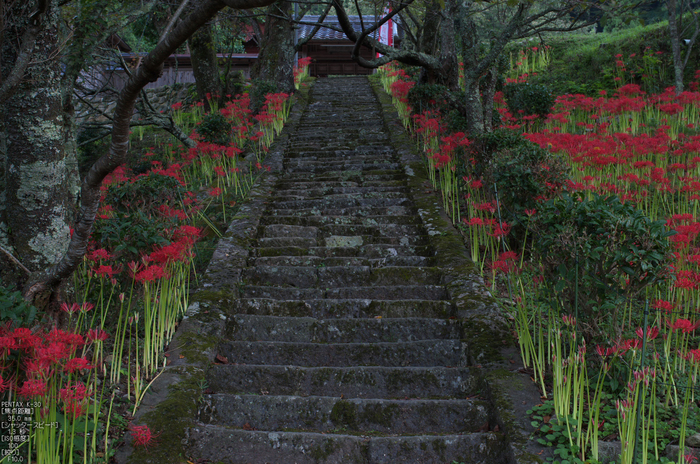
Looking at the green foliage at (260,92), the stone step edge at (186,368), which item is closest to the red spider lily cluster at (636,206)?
the stone step edge at (186,368)

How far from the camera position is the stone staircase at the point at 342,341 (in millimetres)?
→ 2824

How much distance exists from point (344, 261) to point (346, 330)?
1096 millimetres

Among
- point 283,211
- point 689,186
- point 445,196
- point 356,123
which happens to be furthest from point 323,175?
point 689,186

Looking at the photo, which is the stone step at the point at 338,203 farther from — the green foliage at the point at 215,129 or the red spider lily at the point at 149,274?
the red spider lily at the point at 149,274

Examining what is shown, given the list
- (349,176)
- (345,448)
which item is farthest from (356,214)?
(345,448)

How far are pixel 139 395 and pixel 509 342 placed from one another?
8.35 ft

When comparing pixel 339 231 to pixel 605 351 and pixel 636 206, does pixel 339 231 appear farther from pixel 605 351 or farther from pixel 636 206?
pixel 605 351

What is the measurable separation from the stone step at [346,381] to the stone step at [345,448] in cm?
48

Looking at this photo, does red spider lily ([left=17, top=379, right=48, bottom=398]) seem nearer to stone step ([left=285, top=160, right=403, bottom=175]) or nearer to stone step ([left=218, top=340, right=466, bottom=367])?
stone step ([left=218, top=340, right=466, bottom=367])

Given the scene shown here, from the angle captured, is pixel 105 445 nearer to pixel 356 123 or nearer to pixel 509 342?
pixel 509 342

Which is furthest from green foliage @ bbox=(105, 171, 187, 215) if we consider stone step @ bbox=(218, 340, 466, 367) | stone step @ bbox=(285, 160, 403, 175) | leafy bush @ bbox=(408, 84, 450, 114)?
leafy bush @ bbox=(408, 84, 450, 114)

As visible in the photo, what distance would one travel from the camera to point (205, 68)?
10875 millimetres

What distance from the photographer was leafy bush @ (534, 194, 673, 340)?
2.78m

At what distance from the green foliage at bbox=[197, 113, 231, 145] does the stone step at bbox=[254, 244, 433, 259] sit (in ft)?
10.6
